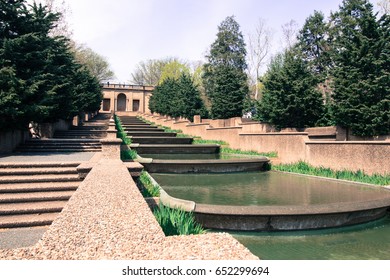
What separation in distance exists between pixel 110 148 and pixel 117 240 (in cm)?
730

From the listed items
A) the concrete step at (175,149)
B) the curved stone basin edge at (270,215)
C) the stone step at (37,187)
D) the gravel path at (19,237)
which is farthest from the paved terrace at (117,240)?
the concrete step at (175,149)

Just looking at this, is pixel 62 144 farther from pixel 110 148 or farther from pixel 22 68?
pixel 110 148

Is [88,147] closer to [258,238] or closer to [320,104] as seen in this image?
[258,238]

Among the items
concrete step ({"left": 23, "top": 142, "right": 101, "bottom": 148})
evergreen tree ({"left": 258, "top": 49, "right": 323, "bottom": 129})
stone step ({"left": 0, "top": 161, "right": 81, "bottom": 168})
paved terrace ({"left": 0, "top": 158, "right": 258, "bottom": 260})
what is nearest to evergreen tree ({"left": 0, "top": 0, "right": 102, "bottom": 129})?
concrete step ({"left": 23, "top": 142, "right": 101, "bottom": 148})

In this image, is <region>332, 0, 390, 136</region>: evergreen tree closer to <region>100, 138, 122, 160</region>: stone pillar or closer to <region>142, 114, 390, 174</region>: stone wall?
<region>142, 114, 390, 174</region>: stone wall

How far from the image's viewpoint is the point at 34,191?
7551mm

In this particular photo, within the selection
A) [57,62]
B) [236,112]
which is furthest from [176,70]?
[57,62]

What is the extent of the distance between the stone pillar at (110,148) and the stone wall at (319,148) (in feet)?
24.9

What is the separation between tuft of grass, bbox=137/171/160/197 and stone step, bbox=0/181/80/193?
5.80 feet

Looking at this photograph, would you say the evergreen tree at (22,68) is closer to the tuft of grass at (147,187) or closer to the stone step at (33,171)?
the stone step at (33,171)

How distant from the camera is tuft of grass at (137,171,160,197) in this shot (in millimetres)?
6930

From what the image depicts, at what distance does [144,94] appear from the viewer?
70375 millimetres

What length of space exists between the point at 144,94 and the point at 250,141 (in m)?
57.0

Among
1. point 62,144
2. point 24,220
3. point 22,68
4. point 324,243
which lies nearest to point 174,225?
point 324,243
